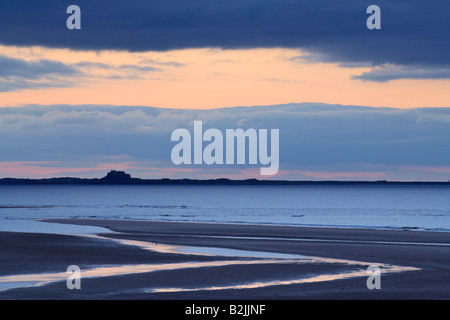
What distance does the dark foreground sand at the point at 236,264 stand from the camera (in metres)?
20.8

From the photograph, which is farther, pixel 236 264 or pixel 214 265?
pixel 236 264

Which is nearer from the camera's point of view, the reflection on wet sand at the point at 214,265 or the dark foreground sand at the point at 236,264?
the dark foreground sand at the point at 236,264

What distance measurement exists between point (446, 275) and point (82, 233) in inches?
1083

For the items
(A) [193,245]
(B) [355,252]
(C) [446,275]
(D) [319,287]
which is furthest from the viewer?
(A) [193,245]

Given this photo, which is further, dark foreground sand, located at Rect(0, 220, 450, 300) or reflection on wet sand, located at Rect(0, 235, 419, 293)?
reflection on wet sand, located at Rect(0, 235, 419, 293)

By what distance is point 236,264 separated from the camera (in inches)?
1105

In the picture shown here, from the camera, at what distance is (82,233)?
47344 mm

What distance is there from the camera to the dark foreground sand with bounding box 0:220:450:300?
20812mm
